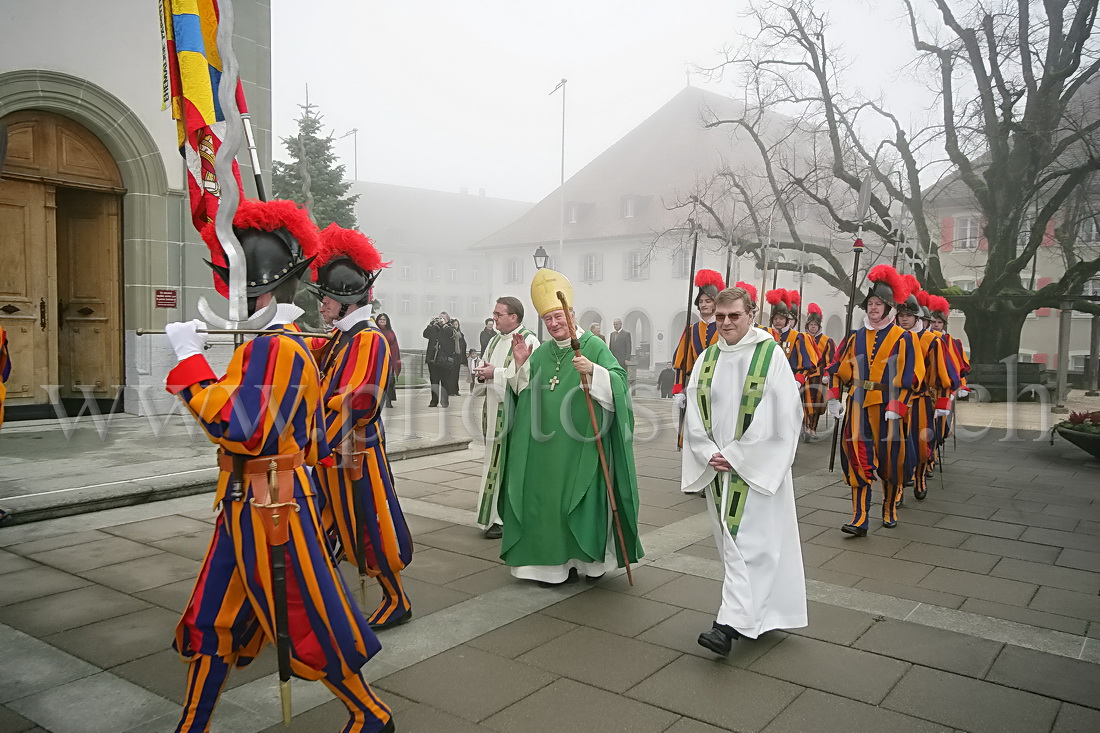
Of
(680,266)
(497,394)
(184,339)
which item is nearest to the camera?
(184,339)

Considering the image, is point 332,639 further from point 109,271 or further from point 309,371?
point 109,271

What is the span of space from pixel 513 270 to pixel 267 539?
4216 cm

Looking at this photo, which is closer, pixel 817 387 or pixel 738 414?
pixel 738 414

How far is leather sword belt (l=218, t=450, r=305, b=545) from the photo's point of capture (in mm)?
2666

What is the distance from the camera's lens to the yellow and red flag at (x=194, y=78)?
127 inches

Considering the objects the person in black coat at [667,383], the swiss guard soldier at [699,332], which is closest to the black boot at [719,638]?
the swiss guard soldier at [699,332]

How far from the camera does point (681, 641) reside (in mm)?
4070

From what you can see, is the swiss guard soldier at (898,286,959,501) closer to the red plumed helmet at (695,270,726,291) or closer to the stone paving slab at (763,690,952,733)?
the red plumed helmet at (695,270,726,291)

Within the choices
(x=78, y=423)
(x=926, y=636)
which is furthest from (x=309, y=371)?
(x=78, y=423)

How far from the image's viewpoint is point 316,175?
2127 cm

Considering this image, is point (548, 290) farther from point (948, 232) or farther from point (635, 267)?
point (948, 232)

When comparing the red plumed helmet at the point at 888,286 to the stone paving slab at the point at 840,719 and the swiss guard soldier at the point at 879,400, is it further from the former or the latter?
the stone paving slab at the point at 840,719

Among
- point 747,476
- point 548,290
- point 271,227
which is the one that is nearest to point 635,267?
point 548,290

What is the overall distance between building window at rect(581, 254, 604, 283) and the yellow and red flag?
36.7 meters
